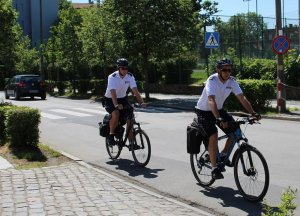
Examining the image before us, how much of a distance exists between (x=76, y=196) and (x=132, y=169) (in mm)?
2330

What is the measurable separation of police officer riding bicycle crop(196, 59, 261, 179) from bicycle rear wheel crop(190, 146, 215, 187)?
0.29 m

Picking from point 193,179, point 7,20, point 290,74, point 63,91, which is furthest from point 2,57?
point 63,91

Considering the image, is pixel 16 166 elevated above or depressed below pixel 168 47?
below

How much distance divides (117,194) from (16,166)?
2.72m

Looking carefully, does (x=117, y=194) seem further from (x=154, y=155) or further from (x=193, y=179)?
(x=154, y=155)

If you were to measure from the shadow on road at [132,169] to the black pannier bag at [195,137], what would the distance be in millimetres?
1178

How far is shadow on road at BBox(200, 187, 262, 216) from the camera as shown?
6023mm

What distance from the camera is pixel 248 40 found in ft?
88.9

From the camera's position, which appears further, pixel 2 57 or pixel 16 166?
pixel 2 57

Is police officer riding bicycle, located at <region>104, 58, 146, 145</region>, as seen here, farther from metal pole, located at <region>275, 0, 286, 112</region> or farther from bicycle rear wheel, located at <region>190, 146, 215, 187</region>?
metal pole, located at <region>275, 0, 286, 112</region>

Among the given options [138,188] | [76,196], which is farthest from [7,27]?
[76,196]

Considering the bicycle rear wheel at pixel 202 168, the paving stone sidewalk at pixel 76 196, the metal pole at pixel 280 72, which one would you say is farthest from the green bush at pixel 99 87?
the bicycle rear wheel at pixel 202 168

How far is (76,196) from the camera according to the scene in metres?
6.47

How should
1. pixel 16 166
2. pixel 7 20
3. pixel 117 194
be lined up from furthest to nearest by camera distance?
pixel 7 20 < pixel 16 166 < pixel 117 194
